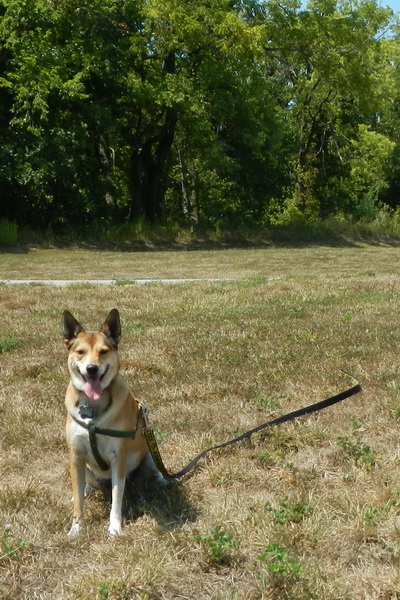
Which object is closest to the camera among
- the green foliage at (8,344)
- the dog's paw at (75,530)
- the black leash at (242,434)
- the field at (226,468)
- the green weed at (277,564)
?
the green weed at (277,564)

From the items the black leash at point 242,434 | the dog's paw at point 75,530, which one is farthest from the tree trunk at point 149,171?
the dog's paw at point 75,530

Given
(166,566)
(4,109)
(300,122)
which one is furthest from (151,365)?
(300,122)

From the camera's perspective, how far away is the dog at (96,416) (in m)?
3.94

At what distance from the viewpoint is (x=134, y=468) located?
4.48m

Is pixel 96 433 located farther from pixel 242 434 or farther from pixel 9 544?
pixel 242 434

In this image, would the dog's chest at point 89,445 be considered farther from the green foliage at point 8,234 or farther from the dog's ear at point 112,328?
the green foliage at point 8,234

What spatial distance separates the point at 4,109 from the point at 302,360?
A: 23.3 m

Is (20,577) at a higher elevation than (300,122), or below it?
below

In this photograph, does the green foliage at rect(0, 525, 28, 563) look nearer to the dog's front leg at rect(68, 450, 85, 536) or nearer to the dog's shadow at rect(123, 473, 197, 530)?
the dog's front leg at rect(68, 450, 85, 536)

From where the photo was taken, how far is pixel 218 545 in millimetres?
3537

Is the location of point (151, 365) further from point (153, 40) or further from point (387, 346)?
point (153, 40)

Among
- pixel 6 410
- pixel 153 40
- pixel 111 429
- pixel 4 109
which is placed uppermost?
pixel 153 40

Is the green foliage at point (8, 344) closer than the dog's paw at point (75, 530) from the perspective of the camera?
No

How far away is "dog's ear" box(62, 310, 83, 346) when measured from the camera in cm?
418
